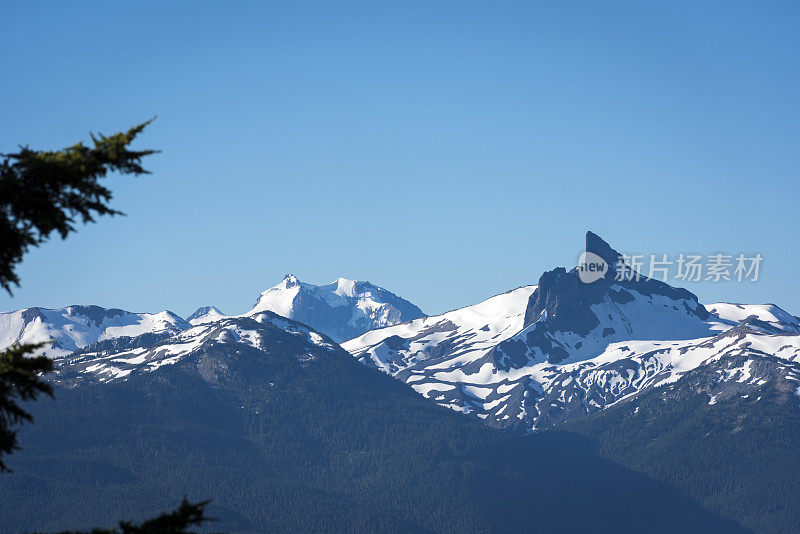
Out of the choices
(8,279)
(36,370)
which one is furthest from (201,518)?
(8,279)

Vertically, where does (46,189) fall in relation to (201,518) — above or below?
above

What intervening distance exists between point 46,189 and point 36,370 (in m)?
5.27

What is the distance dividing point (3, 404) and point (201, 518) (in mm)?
6231

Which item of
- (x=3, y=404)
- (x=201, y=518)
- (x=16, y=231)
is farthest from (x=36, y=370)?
(x=201, y=518)

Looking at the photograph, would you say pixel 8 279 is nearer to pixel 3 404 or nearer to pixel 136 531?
pixel 3 404

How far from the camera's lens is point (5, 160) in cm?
2936

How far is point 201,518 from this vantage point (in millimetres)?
31500

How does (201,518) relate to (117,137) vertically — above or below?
below

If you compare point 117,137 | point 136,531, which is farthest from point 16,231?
point 136,531

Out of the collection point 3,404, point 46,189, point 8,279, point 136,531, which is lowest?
point 136,531

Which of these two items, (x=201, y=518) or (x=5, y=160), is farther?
(x=201, y=518)

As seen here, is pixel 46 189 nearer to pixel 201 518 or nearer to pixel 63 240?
pixel 63 240

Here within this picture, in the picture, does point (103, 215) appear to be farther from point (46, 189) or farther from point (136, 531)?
point (136, 531)

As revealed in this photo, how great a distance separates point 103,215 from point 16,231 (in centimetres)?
228
